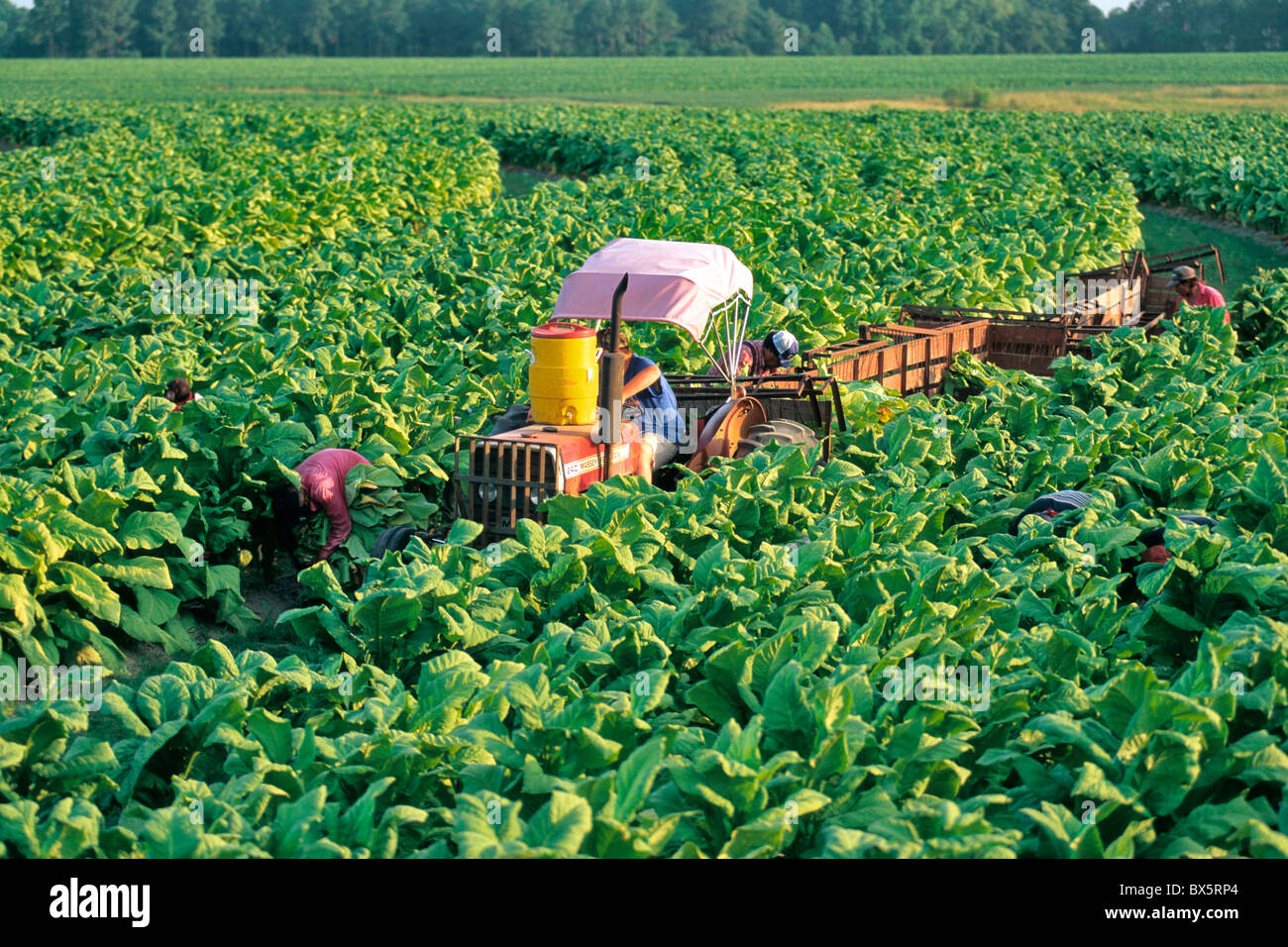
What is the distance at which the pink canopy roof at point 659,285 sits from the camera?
364 inches

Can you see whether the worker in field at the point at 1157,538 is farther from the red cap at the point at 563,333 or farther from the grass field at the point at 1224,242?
the grass field at the point at 1224,242

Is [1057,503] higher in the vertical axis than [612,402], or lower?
lower

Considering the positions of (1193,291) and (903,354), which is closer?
(903,354)

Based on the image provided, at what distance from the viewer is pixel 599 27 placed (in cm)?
12750

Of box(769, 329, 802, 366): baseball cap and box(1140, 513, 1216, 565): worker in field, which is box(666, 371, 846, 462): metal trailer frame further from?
box(1140, 513, 1216, 565): worker in field

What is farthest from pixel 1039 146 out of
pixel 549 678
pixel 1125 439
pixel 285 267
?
pixel 549 678

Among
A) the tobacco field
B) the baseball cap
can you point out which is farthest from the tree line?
the baseball cap

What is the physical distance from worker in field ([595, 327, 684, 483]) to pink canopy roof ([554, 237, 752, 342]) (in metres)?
0.29

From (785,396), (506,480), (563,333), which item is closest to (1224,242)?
(785,396)

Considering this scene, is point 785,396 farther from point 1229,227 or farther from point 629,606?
point 1229,227

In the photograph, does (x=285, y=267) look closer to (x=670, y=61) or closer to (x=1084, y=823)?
(x=1084, y=823)

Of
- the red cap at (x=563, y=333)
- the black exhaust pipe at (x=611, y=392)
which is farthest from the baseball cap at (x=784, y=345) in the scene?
the red cap at (x=563, y=333)

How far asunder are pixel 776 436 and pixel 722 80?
85.1 metres

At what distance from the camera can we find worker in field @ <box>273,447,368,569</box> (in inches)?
356
